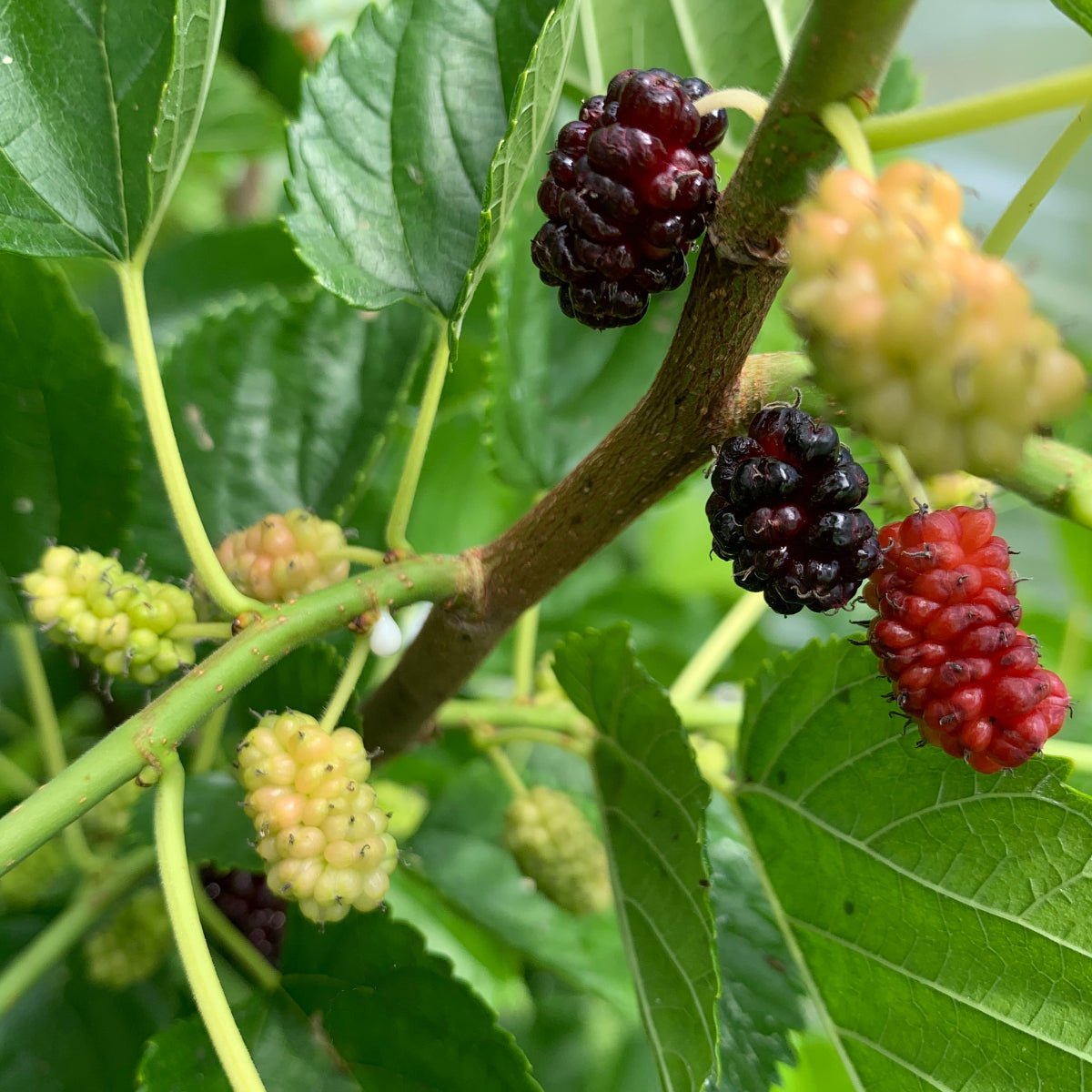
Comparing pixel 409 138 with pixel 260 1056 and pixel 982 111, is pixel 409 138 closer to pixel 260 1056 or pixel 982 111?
pixel 982 111

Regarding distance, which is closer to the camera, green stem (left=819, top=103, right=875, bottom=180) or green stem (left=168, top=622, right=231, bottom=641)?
green stem (left=819, top=103, right=875, bottom=180)

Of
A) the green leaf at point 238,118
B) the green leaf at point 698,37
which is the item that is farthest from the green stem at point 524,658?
the green leaf at point 238,118

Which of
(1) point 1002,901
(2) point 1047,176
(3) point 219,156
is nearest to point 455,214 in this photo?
(2) point 1047,176

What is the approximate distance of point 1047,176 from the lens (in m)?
0.38

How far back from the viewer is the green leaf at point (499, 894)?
0.85 m

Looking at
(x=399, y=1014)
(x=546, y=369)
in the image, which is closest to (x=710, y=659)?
(x=546, y=369)

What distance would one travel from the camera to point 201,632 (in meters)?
0.51

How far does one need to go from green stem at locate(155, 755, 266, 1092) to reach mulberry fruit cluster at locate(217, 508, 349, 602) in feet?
0.40

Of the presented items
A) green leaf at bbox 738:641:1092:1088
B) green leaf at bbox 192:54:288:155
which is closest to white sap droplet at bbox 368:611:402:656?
green leaf at bbox 738:641:1092:1088

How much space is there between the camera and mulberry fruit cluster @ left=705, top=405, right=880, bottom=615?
41cm

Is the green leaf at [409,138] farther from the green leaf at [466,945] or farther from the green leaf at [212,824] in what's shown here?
the green leaf at [466,945]

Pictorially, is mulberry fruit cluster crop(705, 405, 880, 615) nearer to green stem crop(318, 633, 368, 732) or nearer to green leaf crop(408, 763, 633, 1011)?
green stem crop(318, 633, 368, 732)

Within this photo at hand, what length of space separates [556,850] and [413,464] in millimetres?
360

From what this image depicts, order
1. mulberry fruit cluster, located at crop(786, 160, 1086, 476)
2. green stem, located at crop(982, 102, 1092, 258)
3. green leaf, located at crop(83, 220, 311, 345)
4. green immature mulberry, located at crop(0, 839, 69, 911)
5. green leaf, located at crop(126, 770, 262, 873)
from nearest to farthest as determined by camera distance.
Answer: mulberry fruit cluster, located at crop(786, 160, 1086, 476)
green stem, located at crop(982, 102, 1092, 258)
green leaf, located at crop(126, 770, 262, 873)
green immature mulberry, located at crop(0, 839, 69, 911)
green leaf, located at crop(83, 220, 311, 345)
